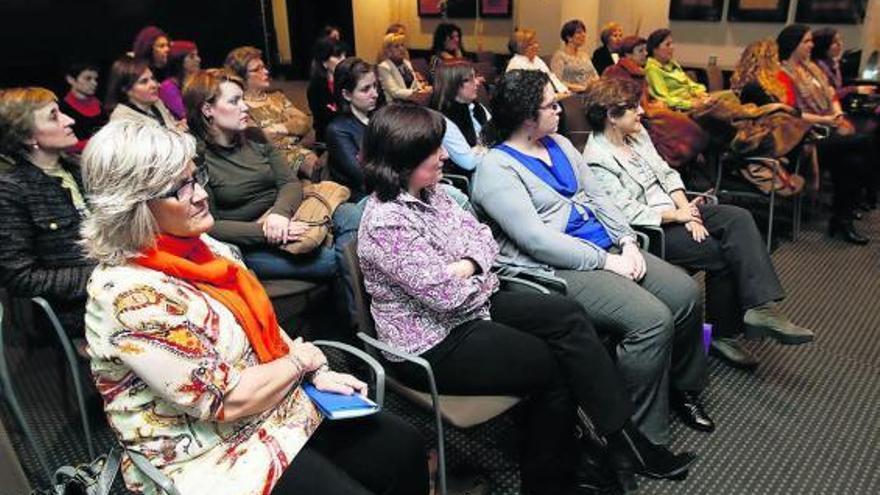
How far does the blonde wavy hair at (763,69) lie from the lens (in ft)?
13.0

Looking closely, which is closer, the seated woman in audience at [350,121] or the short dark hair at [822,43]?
the seated woman in audience at [350,121]

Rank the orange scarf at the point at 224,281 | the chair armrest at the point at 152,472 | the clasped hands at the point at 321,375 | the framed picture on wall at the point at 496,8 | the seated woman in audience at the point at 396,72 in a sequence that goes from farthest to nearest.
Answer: the framed picture on wall at the point at 496,8 → the seated woman in audience at the point at 396,72 → the clasped hands at the point at 321,375 → the orange scarf at the point at 224,281 → the chair armrest at the point at 152,472

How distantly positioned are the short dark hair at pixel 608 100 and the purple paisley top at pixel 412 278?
1067mm

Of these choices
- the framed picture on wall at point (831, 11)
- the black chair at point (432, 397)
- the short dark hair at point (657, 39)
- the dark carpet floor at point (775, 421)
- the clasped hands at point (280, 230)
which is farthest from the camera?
the framed picture on wall at point (831, 11)

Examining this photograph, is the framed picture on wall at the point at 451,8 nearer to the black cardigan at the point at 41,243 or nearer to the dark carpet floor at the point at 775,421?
the dark carpet floor at the point at 775,421

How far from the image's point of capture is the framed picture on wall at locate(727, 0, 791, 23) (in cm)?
616

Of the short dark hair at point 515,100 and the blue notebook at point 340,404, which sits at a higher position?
the short dark hair at point 515,100

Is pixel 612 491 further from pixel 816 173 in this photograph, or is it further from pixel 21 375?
pixel 816 173

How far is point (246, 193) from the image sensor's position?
8.66 ft

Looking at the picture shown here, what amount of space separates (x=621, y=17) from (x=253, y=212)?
5.99 metres

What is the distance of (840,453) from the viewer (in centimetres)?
A: 218

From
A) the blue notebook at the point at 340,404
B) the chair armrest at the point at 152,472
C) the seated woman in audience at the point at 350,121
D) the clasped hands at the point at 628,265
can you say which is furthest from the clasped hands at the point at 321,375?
the seated woman in audience at the point at 350,121

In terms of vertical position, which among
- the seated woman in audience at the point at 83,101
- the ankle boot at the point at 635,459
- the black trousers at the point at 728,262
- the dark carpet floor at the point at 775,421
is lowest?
the dark carpet floor at the point at 775,421

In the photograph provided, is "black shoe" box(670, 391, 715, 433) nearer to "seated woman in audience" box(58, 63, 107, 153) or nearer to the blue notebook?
the blue notebook
